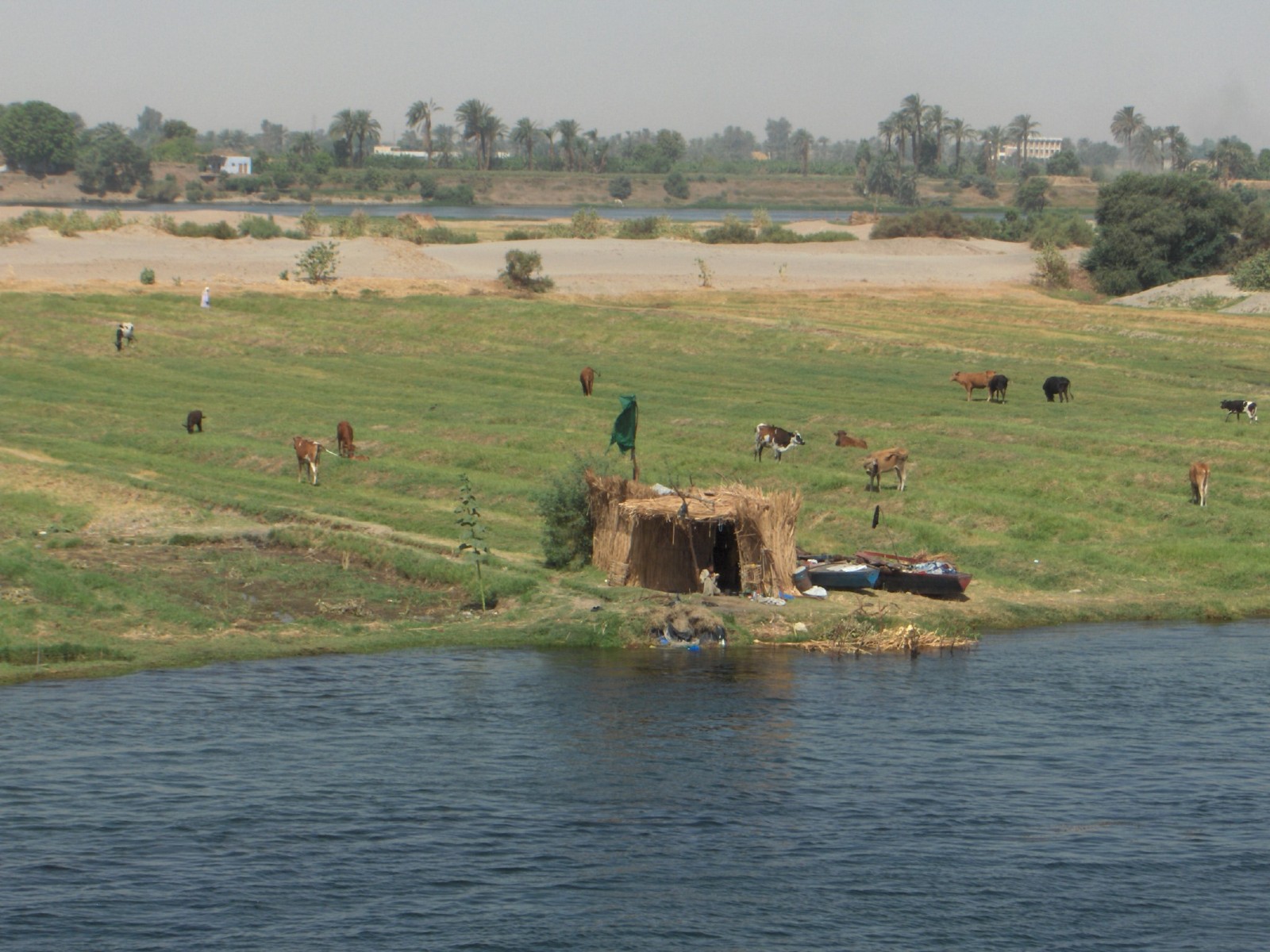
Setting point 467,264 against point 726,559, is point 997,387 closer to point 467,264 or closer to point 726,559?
point 726,559

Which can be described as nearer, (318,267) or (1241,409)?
(1241,409)

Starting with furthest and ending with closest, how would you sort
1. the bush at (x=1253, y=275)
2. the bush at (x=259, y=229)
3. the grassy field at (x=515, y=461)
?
the bush at (x=259, y=229), the bush at (x=1253, y=275), the grassy field at (x=515, y=461)

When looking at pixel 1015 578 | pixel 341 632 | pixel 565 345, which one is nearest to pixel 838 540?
pixel 1015 578

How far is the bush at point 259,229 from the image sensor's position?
395 feet

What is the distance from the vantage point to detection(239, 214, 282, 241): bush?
395ft

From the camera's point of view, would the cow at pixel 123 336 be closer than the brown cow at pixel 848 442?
No

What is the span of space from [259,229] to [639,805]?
4123 inches

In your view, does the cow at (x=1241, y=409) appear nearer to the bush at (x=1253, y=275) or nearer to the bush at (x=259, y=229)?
the bush at (x=1253, y=275)

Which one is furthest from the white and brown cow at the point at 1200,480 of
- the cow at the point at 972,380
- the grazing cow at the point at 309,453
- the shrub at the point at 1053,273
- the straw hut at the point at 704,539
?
the shrub at the point at 1053,273

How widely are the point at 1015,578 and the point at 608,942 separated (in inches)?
828

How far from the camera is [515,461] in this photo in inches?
1860

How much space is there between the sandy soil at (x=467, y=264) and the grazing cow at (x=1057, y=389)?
4008cm

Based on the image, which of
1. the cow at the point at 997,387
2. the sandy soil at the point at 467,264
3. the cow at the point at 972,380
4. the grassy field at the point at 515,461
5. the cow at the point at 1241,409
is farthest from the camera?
the sandy soil at the point at 467,264

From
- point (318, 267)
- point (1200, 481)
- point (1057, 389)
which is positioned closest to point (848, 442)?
point (1200, 481)
